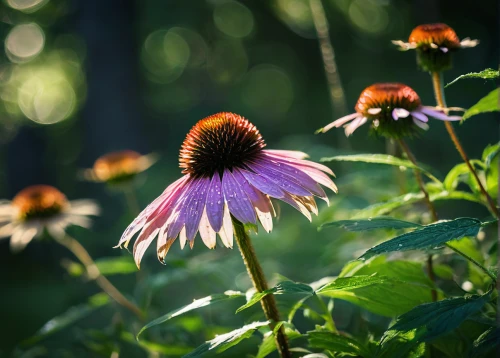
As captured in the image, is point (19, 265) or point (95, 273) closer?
point (95, 273)

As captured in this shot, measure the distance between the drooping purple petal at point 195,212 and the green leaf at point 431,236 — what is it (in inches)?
8.6

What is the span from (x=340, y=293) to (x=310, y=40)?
739 centimetres

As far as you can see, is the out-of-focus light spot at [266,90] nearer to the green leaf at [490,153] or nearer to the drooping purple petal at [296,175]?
the green leaf at [490,153]

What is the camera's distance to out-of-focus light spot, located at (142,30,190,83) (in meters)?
12.7

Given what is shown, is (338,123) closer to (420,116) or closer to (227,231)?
(420,116)

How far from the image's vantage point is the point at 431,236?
591 millimetres

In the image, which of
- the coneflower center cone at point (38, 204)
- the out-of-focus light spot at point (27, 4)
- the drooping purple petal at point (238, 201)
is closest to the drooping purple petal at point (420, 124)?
the drooping purple petal at point (238, 201)

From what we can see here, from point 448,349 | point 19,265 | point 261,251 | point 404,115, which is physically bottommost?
point 19,265

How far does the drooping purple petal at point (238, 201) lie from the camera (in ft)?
2.15

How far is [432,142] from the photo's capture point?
3990 mm

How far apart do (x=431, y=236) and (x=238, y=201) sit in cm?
24

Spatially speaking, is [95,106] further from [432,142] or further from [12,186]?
[432,142]

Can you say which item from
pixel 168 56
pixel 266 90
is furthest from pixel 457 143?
pixel 168 56

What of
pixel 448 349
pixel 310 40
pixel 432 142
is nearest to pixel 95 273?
pixel 448 349
